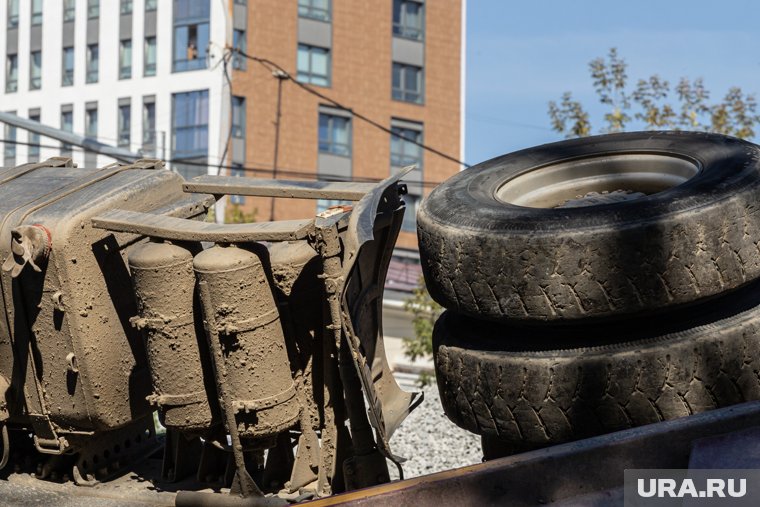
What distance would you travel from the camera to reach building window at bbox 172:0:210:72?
43.4 metres

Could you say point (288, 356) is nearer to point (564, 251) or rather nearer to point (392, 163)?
point (564, 251)

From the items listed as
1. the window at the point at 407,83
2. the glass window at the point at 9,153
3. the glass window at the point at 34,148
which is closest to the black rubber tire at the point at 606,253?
the window at the point at 407,83

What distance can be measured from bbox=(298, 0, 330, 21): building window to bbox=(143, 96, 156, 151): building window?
6377mm

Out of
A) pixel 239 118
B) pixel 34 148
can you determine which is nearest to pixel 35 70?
pixel 34 148

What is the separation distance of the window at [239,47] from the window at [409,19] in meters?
7.16

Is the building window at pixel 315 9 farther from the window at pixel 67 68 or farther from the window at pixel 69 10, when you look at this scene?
the window at pixel 67 68

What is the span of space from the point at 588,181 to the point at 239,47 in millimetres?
38904

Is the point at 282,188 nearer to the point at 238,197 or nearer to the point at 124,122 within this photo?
the point at 238,197

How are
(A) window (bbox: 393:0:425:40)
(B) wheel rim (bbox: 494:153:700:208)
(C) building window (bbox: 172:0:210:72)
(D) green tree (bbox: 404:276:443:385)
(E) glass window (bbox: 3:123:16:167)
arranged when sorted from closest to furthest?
(B) wheel rim (bbox: 494:153:700:208) < (D) green tree (bbox: 404:276:443:385) < (C) building window (bbox: 172:0:210:72) < (A) window (bbox: 393:0:425:40) < (E) glass window (bbox: 3:123:16:167)

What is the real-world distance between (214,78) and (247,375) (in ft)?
127

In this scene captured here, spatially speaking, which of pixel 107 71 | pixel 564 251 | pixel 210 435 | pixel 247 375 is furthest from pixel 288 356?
pixel 107 71

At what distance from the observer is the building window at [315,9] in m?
45.6

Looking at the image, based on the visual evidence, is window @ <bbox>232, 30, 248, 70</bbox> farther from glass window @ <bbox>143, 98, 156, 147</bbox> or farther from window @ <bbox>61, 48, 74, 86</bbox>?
window @ <bbox>61, 48, 74, 86</bbox>

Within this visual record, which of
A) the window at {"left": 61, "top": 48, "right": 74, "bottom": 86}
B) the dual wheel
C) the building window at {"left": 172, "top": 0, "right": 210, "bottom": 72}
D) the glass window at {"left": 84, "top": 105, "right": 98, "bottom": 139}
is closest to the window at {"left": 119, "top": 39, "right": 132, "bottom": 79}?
the glass window at {"left": 84, "top": 105, "right": 98, "bottom": 139}
